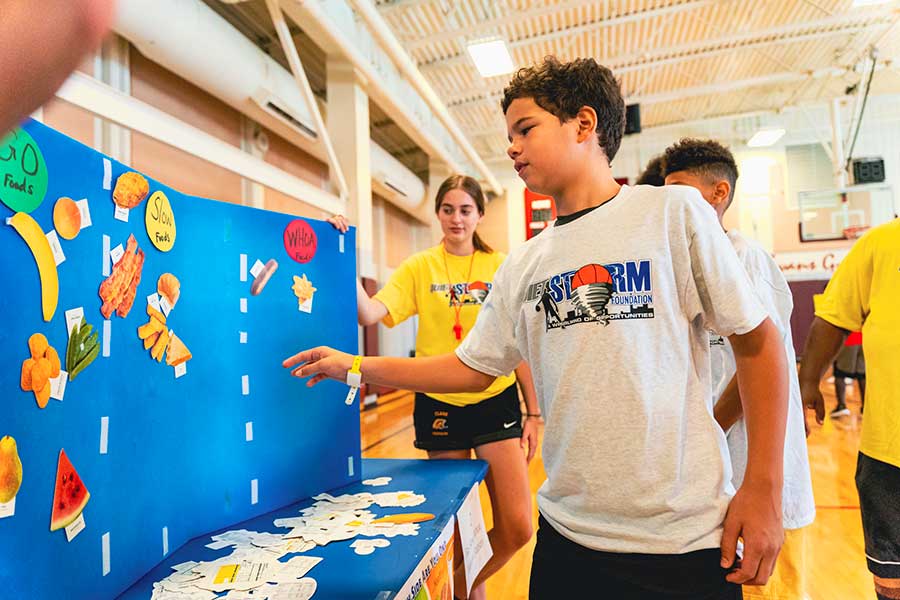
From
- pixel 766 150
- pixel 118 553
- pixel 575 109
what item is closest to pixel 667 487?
pixel 575 109

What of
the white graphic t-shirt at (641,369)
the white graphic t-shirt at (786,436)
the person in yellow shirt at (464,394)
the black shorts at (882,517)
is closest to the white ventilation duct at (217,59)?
the person in yellow shirt at (464,394)

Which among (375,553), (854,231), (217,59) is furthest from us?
(854,231)

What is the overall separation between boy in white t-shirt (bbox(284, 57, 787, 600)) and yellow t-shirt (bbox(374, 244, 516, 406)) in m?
0.86

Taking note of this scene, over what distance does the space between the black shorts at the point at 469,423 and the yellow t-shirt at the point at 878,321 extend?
983 millimetres

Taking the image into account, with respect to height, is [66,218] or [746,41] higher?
[746,41]

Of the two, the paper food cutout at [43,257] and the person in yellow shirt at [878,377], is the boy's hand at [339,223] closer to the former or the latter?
the paper food cutout at [43,257]

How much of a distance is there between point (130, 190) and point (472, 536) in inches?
42.8

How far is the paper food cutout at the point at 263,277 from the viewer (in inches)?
53.6

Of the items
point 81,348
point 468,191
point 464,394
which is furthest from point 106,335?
point 468,191

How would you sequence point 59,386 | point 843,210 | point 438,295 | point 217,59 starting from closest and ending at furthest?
point 59,386
point 438,295
point 217,59
point 843,210

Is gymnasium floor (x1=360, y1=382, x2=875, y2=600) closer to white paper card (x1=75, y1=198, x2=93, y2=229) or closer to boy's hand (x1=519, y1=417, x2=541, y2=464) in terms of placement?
boy's hand (x1=519, y1=417, x2=541, y2=464)

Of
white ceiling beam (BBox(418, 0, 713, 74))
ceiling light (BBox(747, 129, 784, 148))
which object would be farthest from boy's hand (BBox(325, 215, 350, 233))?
ceiling light (BBox(747, 129, 784, 148))

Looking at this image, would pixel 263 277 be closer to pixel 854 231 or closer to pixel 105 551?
pixel 105 551

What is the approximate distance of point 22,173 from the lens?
739 millimetres
